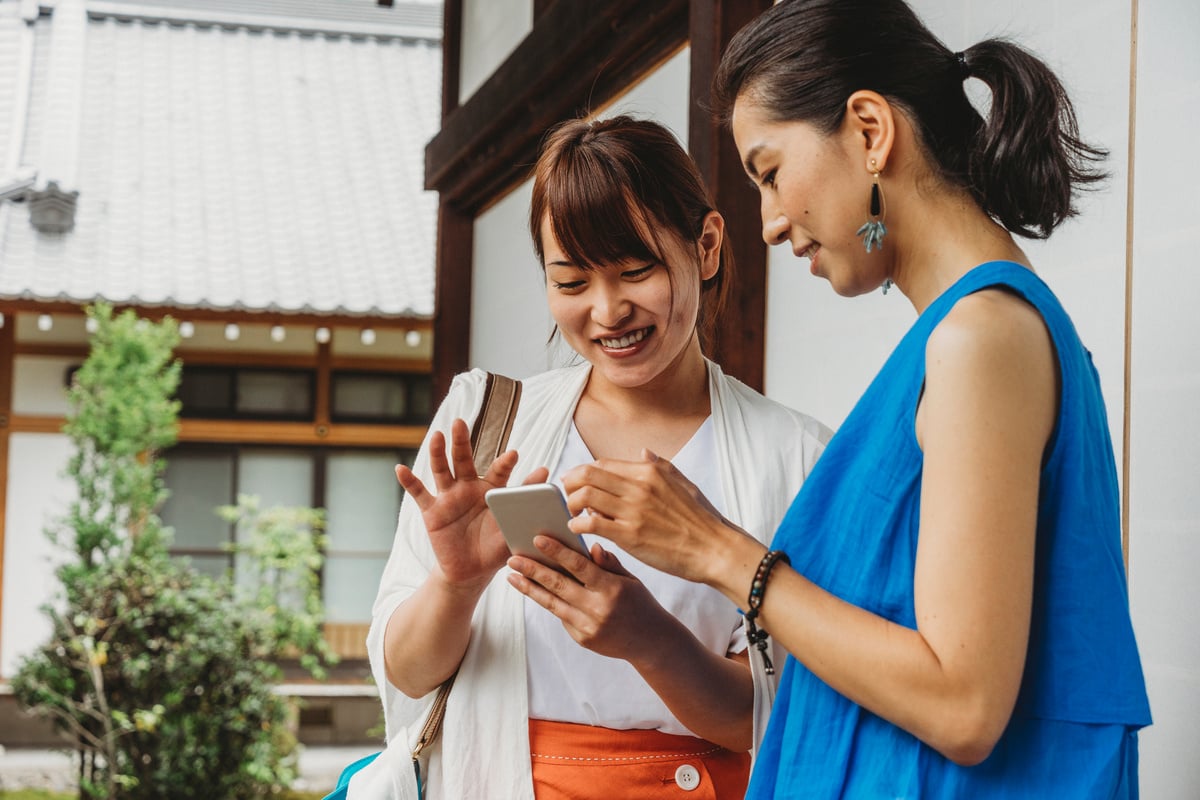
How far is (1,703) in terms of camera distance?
25.6 feet

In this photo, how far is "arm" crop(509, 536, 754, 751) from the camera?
4.65ft

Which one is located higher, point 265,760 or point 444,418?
point 444,418

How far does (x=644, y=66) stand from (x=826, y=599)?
8.64 ft

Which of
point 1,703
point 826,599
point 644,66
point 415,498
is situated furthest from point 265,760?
point 826,599

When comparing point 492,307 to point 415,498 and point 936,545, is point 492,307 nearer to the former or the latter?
point 415,498

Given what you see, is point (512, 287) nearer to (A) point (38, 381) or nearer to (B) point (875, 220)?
(B) point (875, 220)

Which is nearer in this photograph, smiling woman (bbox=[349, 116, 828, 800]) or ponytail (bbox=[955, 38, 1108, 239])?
ponytail (bbox=[955, 38, 1108, 239])

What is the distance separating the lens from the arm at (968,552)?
100 cm

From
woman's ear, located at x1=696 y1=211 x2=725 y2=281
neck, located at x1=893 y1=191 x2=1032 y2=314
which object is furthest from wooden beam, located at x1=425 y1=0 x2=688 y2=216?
neck, located at x1=893 y1=191 x2=1032 y2=314

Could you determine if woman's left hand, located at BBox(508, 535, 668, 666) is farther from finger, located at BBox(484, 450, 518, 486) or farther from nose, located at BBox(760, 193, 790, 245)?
nose, located at BBox(760, 193, 790, 245)

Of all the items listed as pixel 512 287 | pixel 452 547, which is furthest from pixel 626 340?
pixel 512 287

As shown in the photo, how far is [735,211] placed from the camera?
2.65 meters

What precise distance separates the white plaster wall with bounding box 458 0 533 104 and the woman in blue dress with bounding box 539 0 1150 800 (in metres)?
3.56

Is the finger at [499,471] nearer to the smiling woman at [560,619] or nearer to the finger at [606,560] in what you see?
the smiling woman at [560,619]
